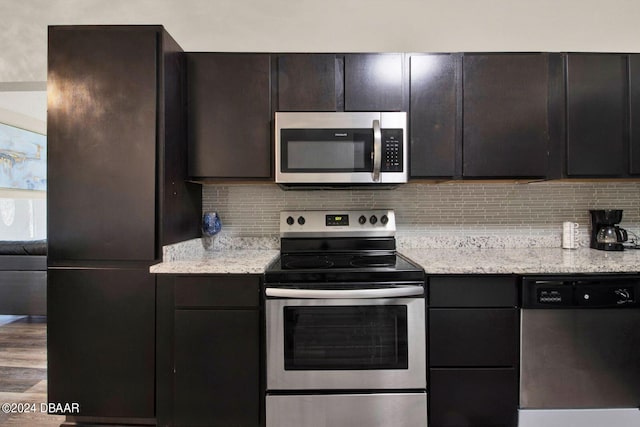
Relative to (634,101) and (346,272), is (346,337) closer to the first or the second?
(346,272)

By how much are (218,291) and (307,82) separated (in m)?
1.25

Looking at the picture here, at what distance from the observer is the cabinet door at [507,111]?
72.8 inches

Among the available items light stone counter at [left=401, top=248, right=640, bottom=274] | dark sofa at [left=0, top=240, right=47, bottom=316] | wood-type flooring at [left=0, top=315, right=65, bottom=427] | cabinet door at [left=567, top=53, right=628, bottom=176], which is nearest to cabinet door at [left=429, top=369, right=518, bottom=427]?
→ light stone counter at [left=401, top=248, right=640, bottom=274]

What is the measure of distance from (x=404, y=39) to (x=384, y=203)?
1144mm

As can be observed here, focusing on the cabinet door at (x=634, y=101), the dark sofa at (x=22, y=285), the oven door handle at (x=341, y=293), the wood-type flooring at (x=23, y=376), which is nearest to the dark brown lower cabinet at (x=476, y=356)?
the oven door handle at (x=341, y=293)

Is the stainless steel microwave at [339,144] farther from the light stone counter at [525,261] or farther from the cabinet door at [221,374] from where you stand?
the cabinet door at [221,374]

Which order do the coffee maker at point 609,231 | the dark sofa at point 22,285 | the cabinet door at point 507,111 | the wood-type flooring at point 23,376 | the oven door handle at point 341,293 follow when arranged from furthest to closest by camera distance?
1. the dark sofa at point 22,285
2. the coffee maker at point 609,231
3. the cabinet door at point 507,111
4. the wood-type flooring at point 23,376
5. the oven door handle at point 341,293

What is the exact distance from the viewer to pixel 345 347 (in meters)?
1.55

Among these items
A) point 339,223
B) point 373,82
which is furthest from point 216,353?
point 373,82

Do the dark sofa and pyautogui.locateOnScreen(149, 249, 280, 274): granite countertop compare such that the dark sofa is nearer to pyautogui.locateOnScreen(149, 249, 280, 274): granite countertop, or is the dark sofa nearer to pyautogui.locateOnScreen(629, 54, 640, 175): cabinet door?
pyautogui.locateOnScreen(149, 249, 280, 274): granite countertop

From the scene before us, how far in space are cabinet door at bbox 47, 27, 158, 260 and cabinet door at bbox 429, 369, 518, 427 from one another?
159cm

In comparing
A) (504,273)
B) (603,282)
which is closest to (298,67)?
(504,273)

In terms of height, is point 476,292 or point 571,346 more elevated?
point 476,292

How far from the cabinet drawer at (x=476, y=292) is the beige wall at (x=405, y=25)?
1.60m
